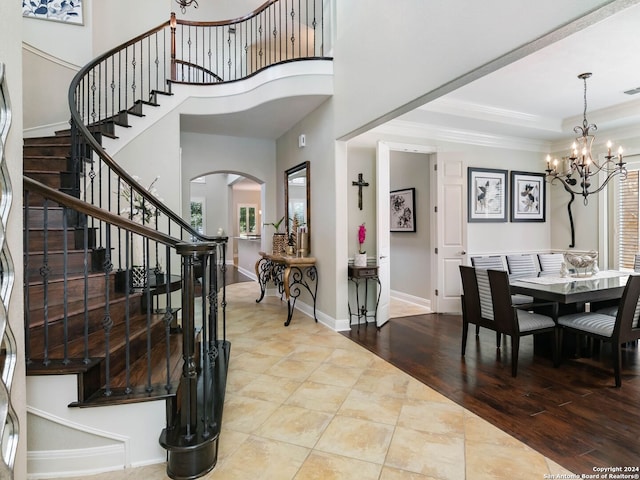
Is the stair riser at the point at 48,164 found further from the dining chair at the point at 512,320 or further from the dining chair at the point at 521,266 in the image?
the dining chair at the point at 521,266

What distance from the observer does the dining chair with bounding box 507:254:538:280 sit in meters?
4.77

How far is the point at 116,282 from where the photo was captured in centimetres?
281

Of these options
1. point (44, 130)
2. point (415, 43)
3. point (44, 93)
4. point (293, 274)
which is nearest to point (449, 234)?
point (293, 274)

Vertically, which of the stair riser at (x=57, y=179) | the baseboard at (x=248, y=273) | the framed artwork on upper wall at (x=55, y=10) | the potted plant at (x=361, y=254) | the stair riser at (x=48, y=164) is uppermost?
the framed artwork on upper wall at (x=55, y=10)

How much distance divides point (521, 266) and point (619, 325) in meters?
2.15

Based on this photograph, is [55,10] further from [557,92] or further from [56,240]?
[557,92]

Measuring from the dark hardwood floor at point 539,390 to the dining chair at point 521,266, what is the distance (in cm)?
107

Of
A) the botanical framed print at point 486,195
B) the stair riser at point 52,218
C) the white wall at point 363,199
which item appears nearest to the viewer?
the stair riser at point 52,218

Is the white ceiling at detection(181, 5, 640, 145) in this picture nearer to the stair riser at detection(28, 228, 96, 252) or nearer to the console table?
the console table

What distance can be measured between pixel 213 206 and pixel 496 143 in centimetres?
962

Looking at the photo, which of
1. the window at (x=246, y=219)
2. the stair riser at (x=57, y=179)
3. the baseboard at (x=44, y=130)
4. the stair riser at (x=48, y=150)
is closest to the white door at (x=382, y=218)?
the stair riser at (x=57, y=179)

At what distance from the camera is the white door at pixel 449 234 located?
523cm

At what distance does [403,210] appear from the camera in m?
6.18

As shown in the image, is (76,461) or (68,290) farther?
(68,290)
